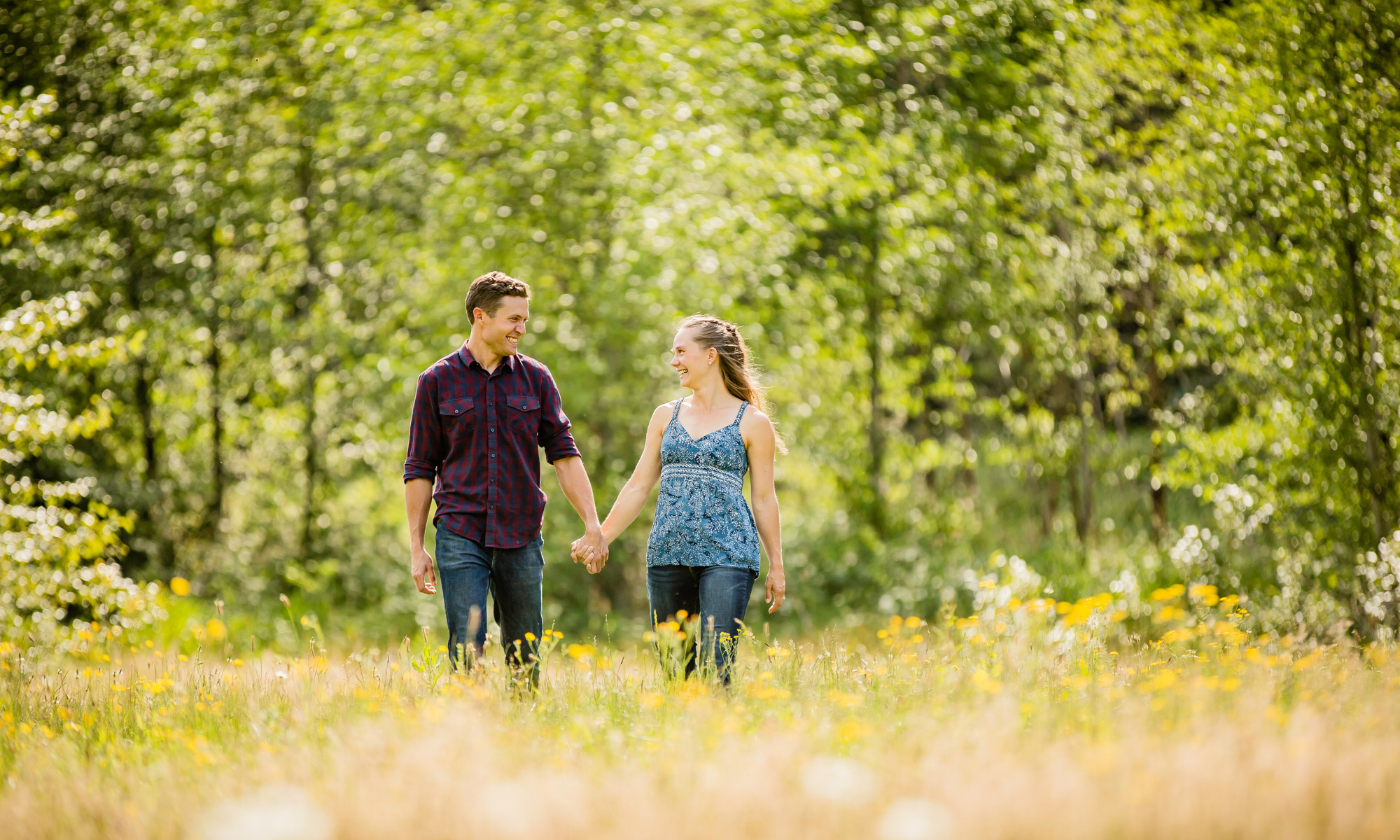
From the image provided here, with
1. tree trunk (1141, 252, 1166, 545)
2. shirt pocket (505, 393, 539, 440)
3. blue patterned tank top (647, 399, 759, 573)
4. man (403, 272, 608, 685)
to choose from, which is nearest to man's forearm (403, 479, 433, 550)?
man (403, 272, 608, 685)

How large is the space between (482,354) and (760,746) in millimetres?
2169

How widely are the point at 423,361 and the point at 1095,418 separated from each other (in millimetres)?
7071

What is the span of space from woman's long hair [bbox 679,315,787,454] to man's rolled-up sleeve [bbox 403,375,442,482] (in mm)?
1143

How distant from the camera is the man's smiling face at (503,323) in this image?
4395 millimetres

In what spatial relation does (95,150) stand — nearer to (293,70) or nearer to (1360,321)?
(293,70)

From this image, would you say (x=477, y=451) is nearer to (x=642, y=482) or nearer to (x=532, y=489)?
(x=532, y=489)

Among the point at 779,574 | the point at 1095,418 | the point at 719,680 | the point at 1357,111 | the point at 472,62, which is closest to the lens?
the point at 719,680

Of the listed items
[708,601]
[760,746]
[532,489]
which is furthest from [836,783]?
[532,489]

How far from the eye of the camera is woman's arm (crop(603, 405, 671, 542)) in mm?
4551

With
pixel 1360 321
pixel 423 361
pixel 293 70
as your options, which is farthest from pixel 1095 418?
pixel 293 70

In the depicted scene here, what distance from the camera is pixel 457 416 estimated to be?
437cm

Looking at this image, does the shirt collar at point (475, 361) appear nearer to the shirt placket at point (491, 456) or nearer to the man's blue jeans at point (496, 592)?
the shirt placket at point (491, 456)

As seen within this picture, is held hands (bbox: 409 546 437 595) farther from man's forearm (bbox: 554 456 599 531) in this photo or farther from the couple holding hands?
man's forearm (bbox: 554 456 599 531)

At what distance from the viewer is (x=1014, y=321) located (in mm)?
10039
